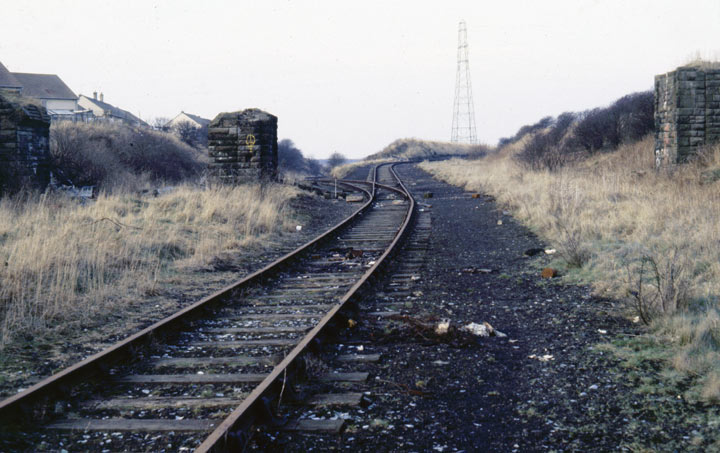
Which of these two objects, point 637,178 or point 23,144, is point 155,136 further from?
point 637,178

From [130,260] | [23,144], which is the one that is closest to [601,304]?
[130,260]

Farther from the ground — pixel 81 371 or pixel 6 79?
pixel 6 79

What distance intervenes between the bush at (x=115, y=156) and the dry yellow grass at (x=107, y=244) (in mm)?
5445

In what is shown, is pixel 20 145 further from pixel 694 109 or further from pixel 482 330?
pixel 694 109

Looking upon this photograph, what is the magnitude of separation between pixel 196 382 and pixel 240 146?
1307 cm

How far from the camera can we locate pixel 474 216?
1484 centimetres

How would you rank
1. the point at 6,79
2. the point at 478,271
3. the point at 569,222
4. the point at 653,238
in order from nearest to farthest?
1. the point at 478,271
2. the point at 653,238
3. the point at 569,222
4. the point at 6,79

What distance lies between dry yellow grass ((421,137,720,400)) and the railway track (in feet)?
9.14

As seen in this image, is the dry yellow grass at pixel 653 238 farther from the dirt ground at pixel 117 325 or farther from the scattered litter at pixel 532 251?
the dirt ground at pixel 117 325

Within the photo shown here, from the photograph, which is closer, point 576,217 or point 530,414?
point 530,414

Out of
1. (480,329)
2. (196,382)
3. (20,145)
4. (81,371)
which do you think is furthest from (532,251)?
(20,145)

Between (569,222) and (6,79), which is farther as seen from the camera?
(6,79)

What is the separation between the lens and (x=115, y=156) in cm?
2400

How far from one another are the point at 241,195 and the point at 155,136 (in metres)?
18.4
